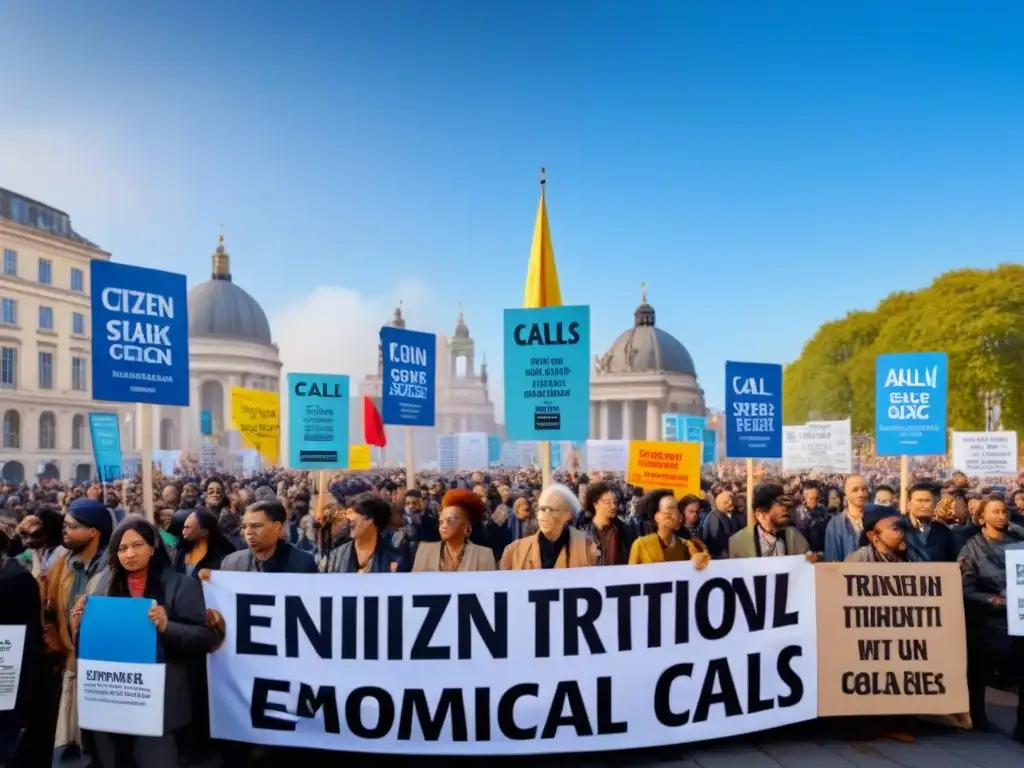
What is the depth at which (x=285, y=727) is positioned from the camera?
4.75 m

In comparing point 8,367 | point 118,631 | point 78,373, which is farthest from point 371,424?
point 78,373

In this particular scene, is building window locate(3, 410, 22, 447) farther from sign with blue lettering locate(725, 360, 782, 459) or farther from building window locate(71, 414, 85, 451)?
sign with blue lettering locate(725, 360, 782, 459)

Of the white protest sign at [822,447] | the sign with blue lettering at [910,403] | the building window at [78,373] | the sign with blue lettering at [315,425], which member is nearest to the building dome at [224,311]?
the building window at [78,373]

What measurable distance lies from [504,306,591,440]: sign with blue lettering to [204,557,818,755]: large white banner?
10.2ft

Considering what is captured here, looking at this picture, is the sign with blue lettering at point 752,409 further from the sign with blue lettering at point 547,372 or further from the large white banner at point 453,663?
the large white banner at point 453,663

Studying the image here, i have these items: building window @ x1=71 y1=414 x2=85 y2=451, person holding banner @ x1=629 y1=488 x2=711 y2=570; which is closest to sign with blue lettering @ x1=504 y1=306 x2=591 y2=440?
person holding banner @ x1=629 y1=488 x2=711 y2=570

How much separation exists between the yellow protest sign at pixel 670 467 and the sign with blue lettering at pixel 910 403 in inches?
105

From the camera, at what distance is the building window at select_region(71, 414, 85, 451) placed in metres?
60.5

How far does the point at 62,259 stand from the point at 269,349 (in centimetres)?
4010

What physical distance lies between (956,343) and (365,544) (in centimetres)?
3960

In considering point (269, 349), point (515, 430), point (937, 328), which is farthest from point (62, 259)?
point (515, 430)

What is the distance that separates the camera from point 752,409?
1141 cm

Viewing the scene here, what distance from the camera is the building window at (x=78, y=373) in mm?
61406

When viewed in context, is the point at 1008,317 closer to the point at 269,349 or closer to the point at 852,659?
the point at 852,659
